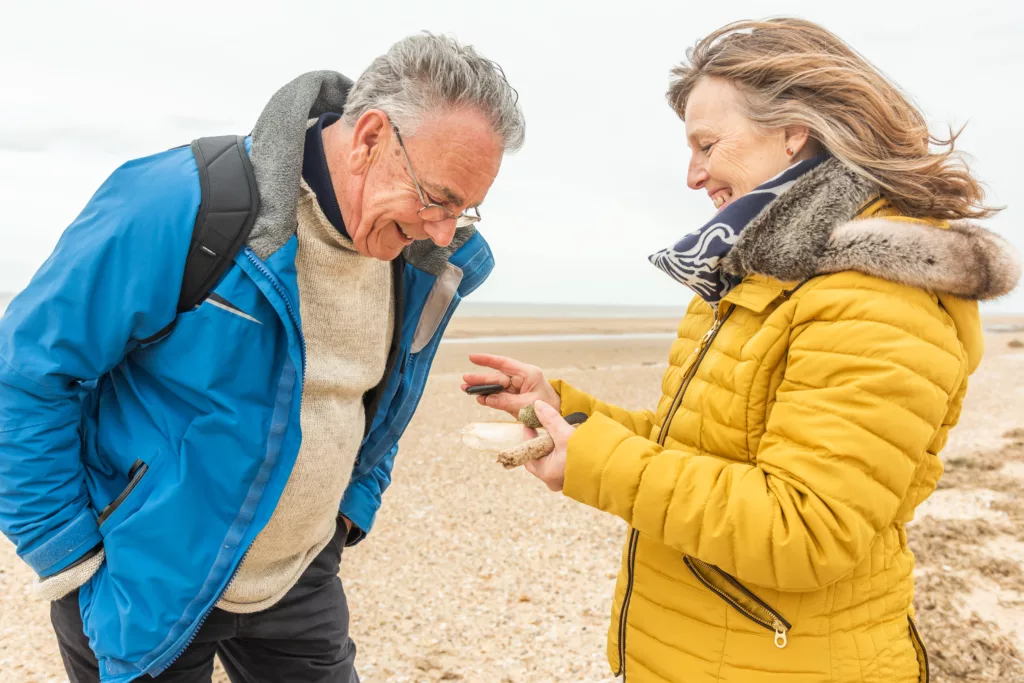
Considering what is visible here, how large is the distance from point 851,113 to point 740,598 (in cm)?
135

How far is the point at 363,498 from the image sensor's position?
3.30 meters

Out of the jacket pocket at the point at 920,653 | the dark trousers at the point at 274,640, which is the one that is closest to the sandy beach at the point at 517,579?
the dark trousers at the point at 274,640

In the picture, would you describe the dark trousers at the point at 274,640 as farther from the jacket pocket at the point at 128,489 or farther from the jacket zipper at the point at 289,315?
the jacket pocket at the point at 128,489

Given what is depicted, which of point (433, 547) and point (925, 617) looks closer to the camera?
point (925, 617)

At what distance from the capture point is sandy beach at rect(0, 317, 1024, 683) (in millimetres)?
4434

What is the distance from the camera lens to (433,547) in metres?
6.18

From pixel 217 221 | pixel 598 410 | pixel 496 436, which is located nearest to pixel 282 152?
pixel 217 221

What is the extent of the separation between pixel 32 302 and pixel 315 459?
1.01 metres

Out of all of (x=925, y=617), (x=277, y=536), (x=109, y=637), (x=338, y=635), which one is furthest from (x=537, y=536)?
(x=109, y=637)

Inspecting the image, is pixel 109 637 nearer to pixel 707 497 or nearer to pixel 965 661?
pixel 707 497

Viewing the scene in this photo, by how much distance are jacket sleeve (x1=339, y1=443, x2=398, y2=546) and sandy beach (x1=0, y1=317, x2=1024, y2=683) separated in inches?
59.2

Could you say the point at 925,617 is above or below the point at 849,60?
below

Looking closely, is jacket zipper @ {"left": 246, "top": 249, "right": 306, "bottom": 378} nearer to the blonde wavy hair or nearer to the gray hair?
the gray hair

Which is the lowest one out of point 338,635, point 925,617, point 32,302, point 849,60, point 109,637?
point 925,617
